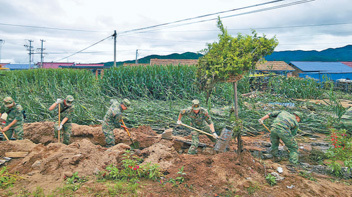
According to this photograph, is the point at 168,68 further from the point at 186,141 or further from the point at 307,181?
the point at 307,181

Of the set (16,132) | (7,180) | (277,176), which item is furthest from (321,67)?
(7,180)

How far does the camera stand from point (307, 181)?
401cm

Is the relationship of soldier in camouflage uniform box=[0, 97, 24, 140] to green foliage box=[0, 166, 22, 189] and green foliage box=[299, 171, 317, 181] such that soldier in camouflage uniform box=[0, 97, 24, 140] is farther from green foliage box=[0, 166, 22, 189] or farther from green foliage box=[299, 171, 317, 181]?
green foliage box=[299, 171, 317, 181]

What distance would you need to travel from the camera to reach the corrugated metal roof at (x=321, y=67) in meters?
27.7

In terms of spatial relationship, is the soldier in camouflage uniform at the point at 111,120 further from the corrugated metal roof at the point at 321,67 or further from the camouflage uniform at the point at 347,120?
the corrugated metal roof at the point at 321,67

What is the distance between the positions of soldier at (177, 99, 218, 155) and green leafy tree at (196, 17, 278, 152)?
95cm

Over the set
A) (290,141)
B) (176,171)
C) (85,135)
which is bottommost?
(176,171)

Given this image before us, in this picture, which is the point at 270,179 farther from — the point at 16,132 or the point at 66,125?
the point at 16,132

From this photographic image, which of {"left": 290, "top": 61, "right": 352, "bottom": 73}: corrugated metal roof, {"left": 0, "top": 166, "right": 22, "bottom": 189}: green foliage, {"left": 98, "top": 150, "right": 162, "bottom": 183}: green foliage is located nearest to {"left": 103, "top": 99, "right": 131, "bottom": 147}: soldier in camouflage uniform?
{"left": 98, "top": 150, "right": 162, "bottom": 183}: green foliage

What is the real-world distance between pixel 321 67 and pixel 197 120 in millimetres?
29444

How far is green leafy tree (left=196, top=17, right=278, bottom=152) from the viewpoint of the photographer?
13.6ft

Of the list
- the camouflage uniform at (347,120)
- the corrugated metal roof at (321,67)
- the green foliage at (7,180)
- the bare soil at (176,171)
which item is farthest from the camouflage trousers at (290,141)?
the corrugated metal roof at (321,67)

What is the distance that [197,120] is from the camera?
18.0ft

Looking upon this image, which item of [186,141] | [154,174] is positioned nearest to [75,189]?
[154,174]
